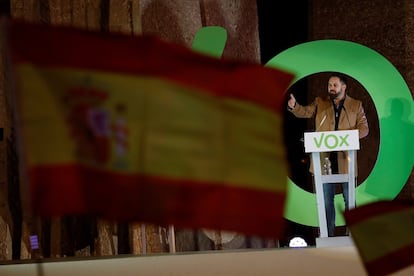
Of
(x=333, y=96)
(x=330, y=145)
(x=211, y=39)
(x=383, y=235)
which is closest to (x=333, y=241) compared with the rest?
(x=330, y=145)

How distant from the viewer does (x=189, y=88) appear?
2111mm

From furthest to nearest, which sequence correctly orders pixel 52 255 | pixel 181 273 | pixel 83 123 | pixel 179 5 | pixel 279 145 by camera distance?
pixel 179 5 → pixel 52 255 → pixel 181 273 → pixel 279 145 → pixel 83 123

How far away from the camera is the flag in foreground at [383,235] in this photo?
7.68 ft

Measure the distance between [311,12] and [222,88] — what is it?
474 centimetres

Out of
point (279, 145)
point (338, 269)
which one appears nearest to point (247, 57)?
point (338, 269)

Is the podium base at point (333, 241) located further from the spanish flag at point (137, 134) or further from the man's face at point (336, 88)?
the spanish flag at point (137, 134)

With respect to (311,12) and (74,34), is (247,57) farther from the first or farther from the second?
(74,34)

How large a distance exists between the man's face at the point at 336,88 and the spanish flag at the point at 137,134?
12.7ft

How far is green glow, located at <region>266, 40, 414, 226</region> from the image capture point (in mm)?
6309

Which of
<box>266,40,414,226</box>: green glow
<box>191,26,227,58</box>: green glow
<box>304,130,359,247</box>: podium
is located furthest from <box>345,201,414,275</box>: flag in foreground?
<box>191,26,227,58</box>: green glow

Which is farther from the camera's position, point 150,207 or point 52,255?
point 52,255

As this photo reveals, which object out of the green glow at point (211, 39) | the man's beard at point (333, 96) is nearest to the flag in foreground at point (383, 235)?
the man's beard at point (333, 96)

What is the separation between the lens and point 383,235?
2.36 meters

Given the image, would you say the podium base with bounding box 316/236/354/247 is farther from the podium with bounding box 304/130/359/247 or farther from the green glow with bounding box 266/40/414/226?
the green glow with bounding box 266/40/414/226
